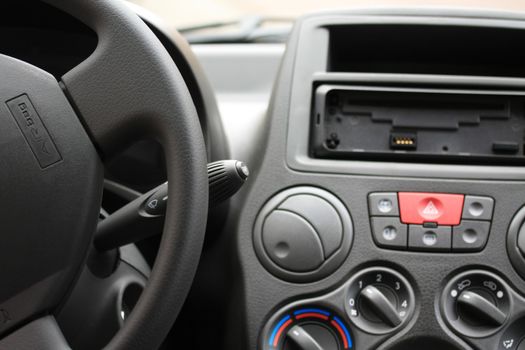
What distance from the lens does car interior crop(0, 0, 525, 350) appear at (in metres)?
0.73

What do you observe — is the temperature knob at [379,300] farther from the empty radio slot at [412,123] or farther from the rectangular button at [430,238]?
the empty radio slot at [412,123]

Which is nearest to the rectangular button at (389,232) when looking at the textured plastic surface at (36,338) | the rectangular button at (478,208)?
the rectangular button at (478,208)

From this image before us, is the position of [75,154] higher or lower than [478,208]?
higher

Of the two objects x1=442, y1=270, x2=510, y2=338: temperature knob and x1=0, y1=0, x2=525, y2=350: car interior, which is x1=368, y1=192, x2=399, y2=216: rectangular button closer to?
x1=0, y1=0, x2=525, y2=350: car interior

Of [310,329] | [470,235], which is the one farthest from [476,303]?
[310,329]

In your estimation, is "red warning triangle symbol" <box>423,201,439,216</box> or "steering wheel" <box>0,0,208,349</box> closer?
"steering wheel" <box>0,0,208,349</box>

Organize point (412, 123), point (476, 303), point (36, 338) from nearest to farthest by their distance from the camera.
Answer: point (36, 338) → point (476, 303) → point (412, 123)

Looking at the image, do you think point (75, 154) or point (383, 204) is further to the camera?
point (383, 204)

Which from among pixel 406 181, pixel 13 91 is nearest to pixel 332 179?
pixel 406 181

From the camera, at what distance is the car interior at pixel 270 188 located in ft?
2.41

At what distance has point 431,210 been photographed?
3.20 ft

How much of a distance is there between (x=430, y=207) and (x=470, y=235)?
73 mm

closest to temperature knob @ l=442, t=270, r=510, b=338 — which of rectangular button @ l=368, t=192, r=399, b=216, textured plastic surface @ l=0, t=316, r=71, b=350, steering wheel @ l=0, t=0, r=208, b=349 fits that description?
rectangular button @ l=368, t=192, r=399, b=216

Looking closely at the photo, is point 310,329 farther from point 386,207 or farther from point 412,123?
point 412,123
